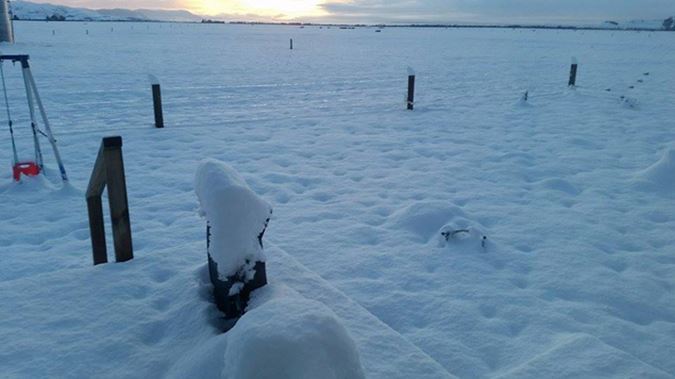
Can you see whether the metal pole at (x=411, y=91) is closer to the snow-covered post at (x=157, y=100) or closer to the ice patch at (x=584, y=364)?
the snow-covered post at (x=157, y=100)

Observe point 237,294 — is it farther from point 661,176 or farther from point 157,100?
point 157,100

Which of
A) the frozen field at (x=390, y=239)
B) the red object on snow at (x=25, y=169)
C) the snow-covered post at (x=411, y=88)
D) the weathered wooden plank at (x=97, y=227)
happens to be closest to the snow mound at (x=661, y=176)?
the frozen field at (x=390, y=239)

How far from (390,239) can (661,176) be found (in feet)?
14.7

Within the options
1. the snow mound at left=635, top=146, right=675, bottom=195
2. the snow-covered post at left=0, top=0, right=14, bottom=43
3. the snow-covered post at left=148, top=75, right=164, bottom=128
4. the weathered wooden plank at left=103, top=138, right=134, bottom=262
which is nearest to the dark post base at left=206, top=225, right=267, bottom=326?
the weathered wooden plank at left=103, top=138, right=134, bottom=262

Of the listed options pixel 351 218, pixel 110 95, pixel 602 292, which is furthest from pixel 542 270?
pixel 110 95

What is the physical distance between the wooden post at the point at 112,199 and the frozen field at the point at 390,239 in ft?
0.78

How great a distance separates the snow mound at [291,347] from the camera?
6.16 ft

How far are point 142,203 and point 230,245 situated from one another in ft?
12.5

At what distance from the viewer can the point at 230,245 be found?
9.61ft

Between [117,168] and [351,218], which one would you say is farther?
[351,218]

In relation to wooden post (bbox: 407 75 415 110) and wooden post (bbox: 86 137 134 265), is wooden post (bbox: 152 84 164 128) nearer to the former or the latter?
wooden post (bbox: 407 75 415 110)

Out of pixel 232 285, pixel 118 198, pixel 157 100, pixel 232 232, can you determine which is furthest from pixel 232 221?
pixel 157 100

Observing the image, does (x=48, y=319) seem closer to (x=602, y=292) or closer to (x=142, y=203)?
(x=142, y=203)

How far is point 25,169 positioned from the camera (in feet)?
22.6
